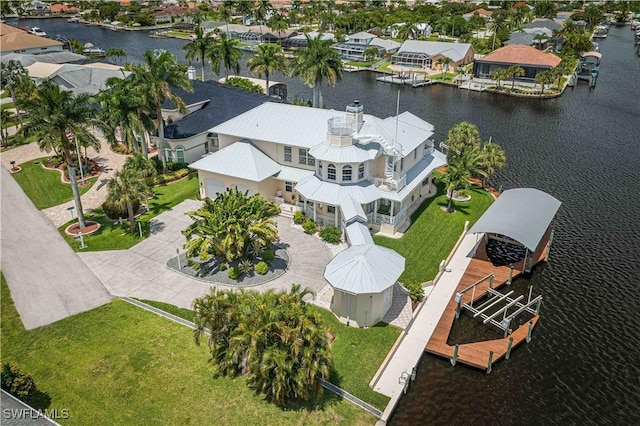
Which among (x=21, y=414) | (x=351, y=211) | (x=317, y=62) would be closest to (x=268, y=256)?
(x=351, y=211)

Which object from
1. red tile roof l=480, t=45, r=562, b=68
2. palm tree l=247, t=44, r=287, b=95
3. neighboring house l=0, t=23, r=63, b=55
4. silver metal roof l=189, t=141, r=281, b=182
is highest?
palm tree l=247, t=44, r=287, b=95

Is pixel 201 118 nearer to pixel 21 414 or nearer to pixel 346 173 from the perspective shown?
pixel 346 173

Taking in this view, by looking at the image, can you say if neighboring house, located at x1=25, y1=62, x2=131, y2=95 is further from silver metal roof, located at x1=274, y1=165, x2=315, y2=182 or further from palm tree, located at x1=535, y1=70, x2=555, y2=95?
palm tree, located at x1=535, y1=70, x2=555, y2=95

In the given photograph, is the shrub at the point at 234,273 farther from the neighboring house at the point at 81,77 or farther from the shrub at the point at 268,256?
the neighboring house at the point at 81,77

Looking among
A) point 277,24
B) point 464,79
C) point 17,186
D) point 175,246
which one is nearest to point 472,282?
point 175,246

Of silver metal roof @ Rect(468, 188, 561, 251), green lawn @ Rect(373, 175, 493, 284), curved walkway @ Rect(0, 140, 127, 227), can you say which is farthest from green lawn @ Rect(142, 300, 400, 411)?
curved walkway @ Rect(0, 140, 127, 227)

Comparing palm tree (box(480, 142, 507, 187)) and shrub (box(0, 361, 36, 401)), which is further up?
palm tree (box(480, 142, 507, 187))

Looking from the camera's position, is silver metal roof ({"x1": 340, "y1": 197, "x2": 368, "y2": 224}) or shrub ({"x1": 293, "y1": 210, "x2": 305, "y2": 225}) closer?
silver metal roof ({"x1": 340, "y1": 197, "x2": 368, "y2": 224})

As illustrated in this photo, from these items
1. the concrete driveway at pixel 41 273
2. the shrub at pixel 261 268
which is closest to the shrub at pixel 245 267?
the shrub at pixel 261 268
